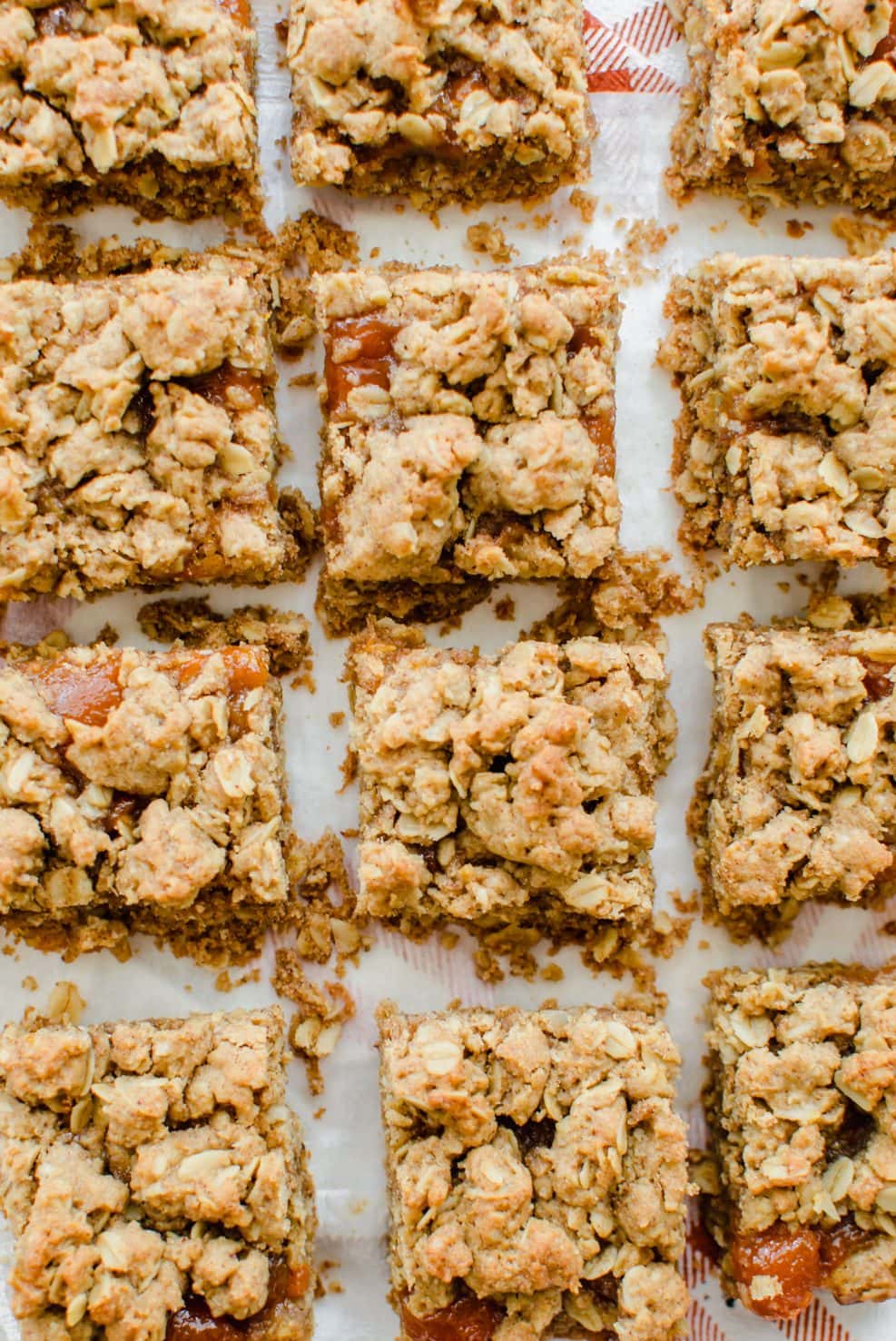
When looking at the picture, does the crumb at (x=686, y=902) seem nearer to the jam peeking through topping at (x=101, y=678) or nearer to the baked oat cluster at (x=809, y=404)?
the baked oat cluster at (x=809, y=404)

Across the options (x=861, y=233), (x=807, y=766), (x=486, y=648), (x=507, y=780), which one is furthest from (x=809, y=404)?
(x=507, y=780)

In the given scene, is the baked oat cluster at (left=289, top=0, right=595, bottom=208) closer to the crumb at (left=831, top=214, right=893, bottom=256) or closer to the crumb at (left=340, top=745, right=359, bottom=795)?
the crumb at (left=831, top=214, right=893, bottom=256)

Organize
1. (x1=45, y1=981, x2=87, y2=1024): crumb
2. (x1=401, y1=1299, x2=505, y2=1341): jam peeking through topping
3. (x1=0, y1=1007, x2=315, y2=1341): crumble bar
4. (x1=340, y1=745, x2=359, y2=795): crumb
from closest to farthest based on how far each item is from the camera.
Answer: (x1=0, y1=1007, x2=315, y2=1341): crumble bar, (x1=401, y1=1299, x2=505, y2=1341): jam peeking through topping, (x1=45, y1=981, x2=87, y2=1024): crumb, (x1=340, y1=745, x2=359, y2=795): crumb

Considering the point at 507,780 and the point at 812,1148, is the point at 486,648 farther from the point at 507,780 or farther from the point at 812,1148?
the point at 812,1148

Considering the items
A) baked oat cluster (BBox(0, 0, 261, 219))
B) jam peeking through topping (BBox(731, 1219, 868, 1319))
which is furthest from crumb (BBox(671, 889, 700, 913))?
baked oat cluster (BBox(0, 0, 261, 219))

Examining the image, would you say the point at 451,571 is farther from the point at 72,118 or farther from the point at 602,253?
the point at 72,118

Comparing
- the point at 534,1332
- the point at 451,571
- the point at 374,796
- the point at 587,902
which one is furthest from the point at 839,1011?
the point at 451,571

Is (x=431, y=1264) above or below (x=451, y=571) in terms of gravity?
below
